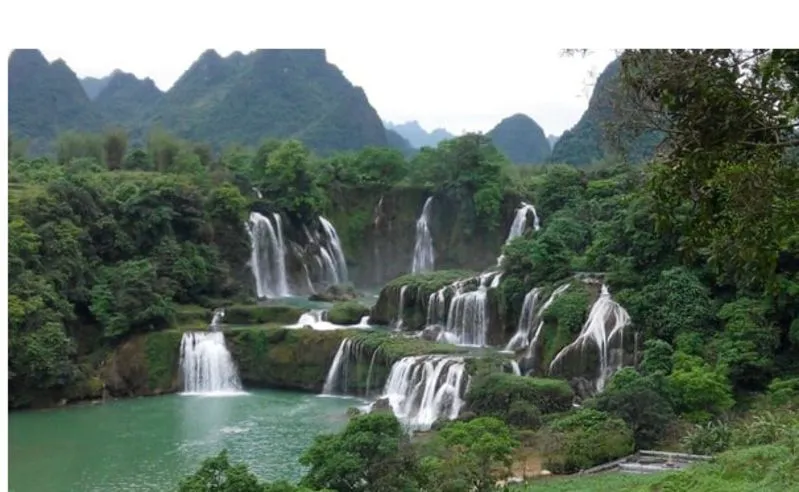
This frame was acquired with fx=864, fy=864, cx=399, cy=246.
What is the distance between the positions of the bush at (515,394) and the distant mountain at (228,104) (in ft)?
106

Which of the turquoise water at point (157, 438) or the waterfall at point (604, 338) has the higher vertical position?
the waterfall at point (604, 338)

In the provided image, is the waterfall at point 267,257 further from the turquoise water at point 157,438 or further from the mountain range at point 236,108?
the mountain range at point 236,108

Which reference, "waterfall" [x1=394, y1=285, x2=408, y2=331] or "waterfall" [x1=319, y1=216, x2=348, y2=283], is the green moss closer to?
"waterfall" [x1=394, y1=285, x2=408, y2=331]

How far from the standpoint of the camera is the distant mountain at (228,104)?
39625 mm

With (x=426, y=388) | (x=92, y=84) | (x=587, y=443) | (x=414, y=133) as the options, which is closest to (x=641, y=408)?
(x=587, y=443)

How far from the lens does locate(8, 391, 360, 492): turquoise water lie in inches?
408

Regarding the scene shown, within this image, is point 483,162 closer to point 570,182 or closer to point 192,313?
point 570,182

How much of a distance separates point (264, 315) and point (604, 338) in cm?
668

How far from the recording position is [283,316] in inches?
637

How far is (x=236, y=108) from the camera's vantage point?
45469 millimetres

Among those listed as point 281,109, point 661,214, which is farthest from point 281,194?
point 281,109

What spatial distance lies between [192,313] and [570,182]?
8.23 meters

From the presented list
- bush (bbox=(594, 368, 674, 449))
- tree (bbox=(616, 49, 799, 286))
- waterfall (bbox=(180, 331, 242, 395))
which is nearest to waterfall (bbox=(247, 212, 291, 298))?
waterfall (bbox=(180, 331, 242, 395))

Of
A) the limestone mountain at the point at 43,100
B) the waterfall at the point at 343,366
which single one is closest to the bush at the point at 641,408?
the waterfall at the point at 343,366
